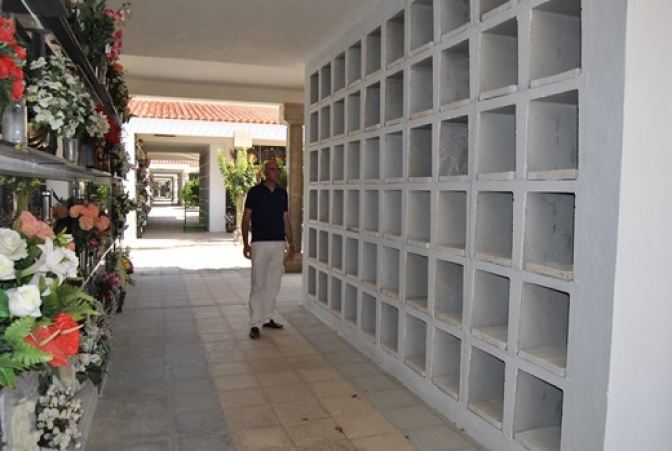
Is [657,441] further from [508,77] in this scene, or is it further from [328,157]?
[328,157]

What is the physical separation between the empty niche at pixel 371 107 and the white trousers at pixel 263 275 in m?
1.16

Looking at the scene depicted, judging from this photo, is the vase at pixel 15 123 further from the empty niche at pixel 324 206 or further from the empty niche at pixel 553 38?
the empty niche at pixel 324 206

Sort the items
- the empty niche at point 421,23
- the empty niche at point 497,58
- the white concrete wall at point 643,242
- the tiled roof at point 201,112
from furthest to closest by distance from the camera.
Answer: the tiled roof at point 201,112, the empty niche at point 421,23, the empty niche at point 497,58, the white concrete wall at point 643,242

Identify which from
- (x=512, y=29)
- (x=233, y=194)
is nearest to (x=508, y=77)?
(x=512, y=29)

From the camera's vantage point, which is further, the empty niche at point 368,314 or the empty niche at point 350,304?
the empty niche at point 350,304

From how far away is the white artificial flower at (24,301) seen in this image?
112 centimetres

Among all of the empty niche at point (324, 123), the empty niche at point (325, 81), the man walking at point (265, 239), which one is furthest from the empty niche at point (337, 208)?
the empty niche at point (325, 81)

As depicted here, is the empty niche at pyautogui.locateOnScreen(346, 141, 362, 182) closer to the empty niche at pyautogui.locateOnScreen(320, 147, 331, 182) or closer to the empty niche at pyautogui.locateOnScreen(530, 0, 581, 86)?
the empty niche at pyautogui.locateOnScreen(320, 147, 331, 182)

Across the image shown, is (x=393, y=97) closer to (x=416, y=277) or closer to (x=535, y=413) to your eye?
(x=416, y=277)

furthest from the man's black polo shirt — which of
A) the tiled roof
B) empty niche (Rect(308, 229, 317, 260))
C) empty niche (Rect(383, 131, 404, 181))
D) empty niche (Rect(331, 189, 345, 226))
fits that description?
the tiled roof

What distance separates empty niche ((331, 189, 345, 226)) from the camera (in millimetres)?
4379

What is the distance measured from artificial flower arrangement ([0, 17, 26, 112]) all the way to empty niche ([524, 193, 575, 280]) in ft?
5.88

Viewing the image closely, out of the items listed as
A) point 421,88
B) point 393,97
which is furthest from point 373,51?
point 421,88

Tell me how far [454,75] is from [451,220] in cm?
75
